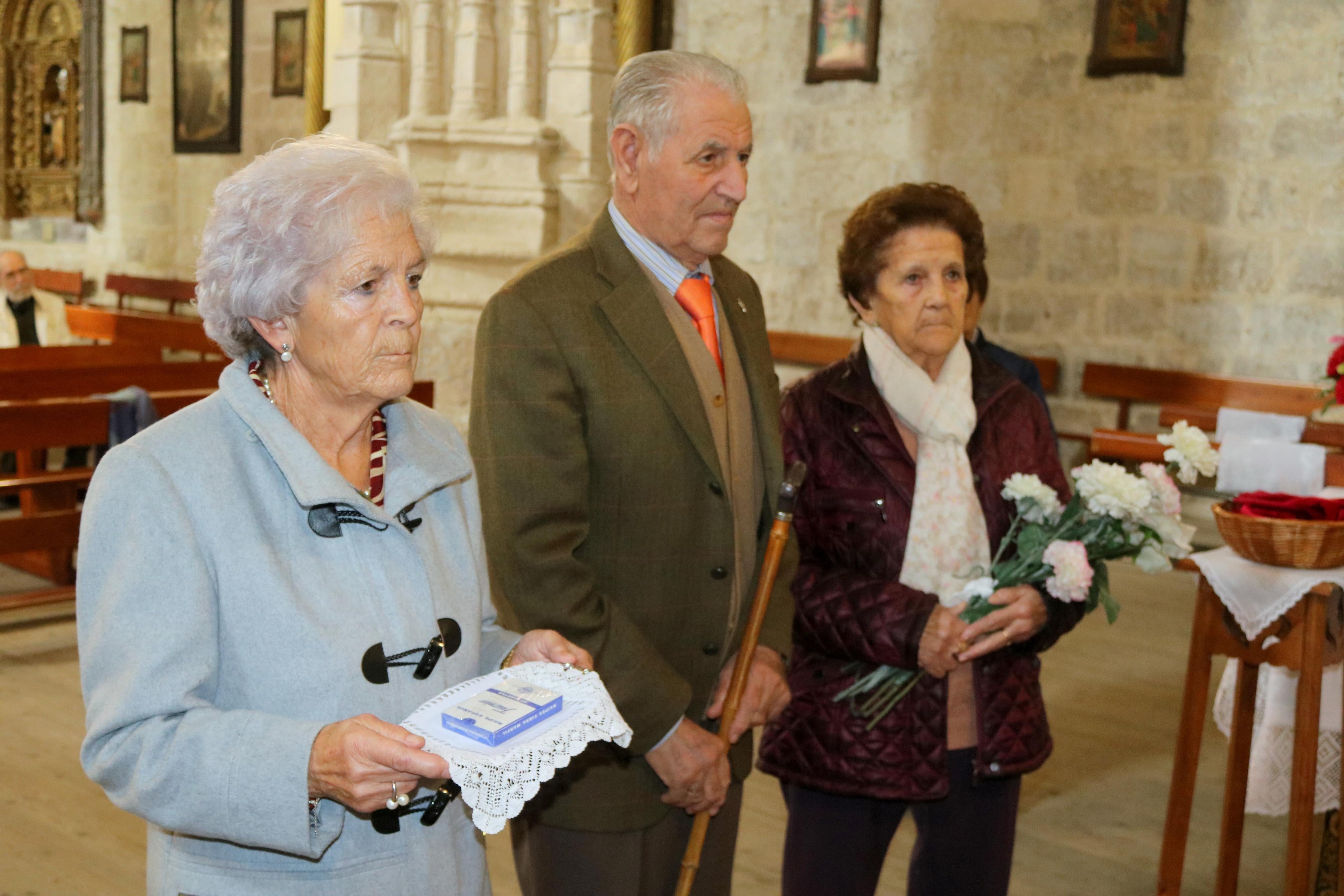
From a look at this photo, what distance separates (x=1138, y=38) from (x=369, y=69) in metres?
3.60

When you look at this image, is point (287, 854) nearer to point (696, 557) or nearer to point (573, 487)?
point (573, 487)

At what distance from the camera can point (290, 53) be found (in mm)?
10453

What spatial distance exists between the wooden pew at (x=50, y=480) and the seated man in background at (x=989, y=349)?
2.79 metres

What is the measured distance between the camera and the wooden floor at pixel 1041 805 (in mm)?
3145

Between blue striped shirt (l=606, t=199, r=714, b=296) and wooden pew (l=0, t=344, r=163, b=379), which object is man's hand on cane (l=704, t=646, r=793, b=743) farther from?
wooden pew (l=0, t=344, r=163, b=379)

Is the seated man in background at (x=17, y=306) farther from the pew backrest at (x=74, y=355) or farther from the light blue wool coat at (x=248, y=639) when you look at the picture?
the light blue wool coat at (x=248, y=639)

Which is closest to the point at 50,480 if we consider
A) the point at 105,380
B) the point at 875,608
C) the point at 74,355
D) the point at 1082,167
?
the point at 105,380

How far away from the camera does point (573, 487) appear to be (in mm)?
1865

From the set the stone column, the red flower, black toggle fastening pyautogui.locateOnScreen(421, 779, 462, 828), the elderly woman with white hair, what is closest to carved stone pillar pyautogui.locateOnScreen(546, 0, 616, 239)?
the stone column

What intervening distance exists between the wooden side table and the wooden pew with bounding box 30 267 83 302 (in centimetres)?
1151

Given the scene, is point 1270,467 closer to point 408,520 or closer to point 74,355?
point 408,520

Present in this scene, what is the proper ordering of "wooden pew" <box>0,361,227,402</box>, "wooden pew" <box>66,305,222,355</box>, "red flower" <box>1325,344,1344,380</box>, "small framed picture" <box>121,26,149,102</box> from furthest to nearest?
"small framed picture" <box>121,26,149,102</box> → "wooden pew" <box>66,305,222,355</box> → "wooden pew" <box>0,361,227,402</box> → "red flower" <box>1325,344,1344,380</box>

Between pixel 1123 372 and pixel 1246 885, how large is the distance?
368cm

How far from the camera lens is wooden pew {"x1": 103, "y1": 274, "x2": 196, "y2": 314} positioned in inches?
441
